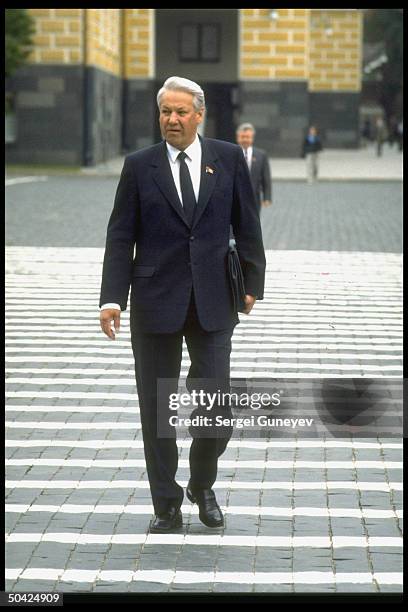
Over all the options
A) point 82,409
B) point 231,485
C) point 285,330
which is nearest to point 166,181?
point 231,485

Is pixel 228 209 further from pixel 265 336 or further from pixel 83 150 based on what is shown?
pixel 83 150

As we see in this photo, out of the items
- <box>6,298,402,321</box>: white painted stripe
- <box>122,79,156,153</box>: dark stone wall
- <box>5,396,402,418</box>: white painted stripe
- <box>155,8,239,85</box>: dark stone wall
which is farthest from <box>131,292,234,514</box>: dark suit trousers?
<box>155,8,239,85</box>: dark stone wall

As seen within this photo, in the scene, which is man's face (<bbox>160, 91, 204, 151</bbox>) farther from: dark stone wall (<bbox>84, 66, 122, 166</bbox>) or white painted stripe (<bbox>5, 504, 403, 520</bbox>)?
dark stone wall (<bbox>84, 66, 122, 166</bbox>)

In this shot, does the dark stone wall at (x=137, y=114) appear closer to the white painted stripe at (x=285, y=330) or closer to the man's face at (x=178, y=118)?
the white painted stripe at (x=285, y=330)

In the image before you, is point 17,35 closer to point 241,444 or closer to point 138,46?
point 138,46

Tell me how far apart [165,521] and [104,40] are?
4074cm

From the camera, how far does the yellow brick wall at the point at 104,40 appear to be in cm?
4269

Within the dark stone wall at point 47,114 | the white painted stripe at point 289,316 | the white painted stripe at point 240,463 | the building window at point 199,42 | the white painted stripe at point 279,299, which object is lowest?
the white painted stripe at point 240,463

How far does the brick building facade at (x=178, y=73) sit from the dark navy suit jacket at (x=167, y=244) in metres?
36.7

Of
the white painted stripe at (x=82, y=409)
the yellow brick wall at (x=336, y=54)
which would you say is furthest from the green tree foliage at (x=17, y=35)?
the white painted stripe at (x=82, y=409)

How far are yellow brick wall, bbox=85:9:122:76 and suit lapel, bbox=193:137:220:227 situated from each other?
36112 millimetres

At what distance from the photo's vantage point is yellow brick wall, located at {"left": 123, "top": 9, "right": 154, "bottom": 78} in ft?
166

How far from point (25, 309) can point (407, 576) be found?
28.8 ft

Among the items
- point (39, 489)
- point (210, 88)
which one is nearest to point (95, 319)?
point (39, 489)
